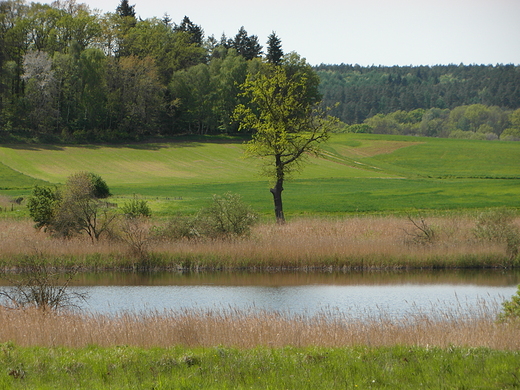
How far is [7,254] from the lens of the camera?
97.3ft

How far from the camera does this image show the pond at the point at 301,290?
852 inches

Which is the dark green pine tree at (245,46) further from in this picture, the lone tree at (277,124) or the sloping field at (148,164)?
the lone tree at (277,124)

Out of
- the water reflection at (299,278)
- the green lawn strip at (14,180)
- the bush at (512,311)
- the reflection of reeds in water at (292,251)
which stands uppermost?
Result: the bush at (512,311)

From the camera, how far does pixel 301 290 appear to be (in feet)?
82.5

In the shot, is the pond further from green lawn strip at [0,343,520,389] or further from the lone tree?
the lone tree

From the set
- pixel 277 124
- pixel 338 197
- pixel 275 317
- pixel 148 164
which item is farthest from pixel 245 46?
pixel 275 317

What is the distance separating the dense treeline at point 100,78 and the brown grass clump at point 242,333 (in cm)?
8050

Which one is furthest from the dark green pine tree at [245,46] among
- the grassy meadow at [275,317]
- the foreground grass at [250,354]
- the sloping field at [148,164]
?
the foreground grass at [250,354]

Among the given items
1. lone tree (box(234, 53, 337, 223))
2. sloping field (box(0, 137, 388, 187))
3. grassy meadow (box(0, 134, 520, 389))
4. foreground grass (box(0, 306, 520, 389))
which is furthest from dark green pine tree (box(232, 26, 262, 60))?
foreground grass (box(0, 306, 520, 389))

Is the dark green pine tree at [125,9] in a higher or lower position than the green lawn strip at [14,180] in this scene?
higher

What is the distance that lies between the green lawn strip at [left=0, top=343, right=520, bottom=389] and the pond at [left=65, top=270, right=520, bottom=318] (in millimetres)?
8302

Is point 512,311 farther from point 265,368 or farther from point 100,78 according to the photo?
point 100,78

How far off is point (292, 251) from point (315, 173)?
54.3 meters

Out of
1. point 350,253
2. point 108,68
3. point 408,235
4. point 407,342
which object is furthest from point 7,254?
point 108,68
